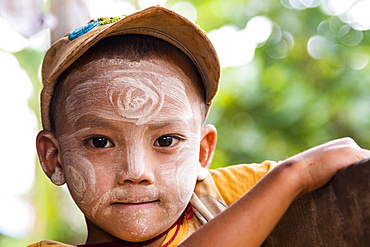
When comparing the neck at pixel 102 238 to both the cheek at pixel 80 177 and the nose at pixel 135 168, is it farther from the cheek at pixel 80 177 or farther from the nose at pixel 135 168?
the nose at pixel 135 168

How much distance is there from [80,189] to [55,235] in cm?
449

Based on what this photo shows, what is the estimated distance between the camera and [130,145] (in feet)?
5.75

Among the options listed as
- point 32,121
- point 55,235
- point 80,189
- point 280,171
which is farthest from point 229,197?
point 55,235

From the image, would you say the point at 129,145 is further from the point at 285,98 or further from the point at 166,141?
the point at 285,98

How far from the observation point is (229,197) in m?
2.25

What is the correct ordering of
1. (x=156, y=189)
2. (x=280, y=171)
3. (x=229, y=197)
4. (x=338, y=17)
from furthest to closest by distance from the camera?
(x=338, y=17) < (x=229, y=197) < (x=156, y=189) < (x=280, y=171)

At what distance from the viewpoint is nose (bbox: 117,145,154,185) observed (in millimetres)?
1719

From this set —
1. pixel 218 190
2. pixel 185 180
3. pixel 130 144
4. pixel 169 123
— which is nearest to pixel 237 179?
pixel 218 190

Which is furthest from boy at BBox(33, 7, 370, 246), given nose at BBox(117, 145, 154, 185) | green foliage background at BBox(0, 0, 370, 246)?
green foliage background at BBox(0, 0, 370, 246)

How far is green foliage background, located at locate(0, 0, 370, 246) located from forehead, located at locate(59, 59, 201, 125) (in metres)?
3.96

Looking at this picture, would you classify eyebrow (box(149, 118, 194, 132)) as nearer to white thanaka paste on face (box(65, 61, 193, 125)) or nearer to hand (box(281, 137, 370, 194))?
white thanaka paste on face (box(65, 61, 193, 125))

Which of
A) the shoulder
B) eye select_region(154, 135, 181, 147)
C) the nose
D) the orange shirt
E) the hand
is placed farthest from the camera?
the shoulder

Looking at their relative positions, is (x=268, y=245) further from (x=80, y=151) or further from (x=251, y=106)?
(x=251, y=106)

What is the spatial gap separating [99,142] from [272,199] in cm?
67
